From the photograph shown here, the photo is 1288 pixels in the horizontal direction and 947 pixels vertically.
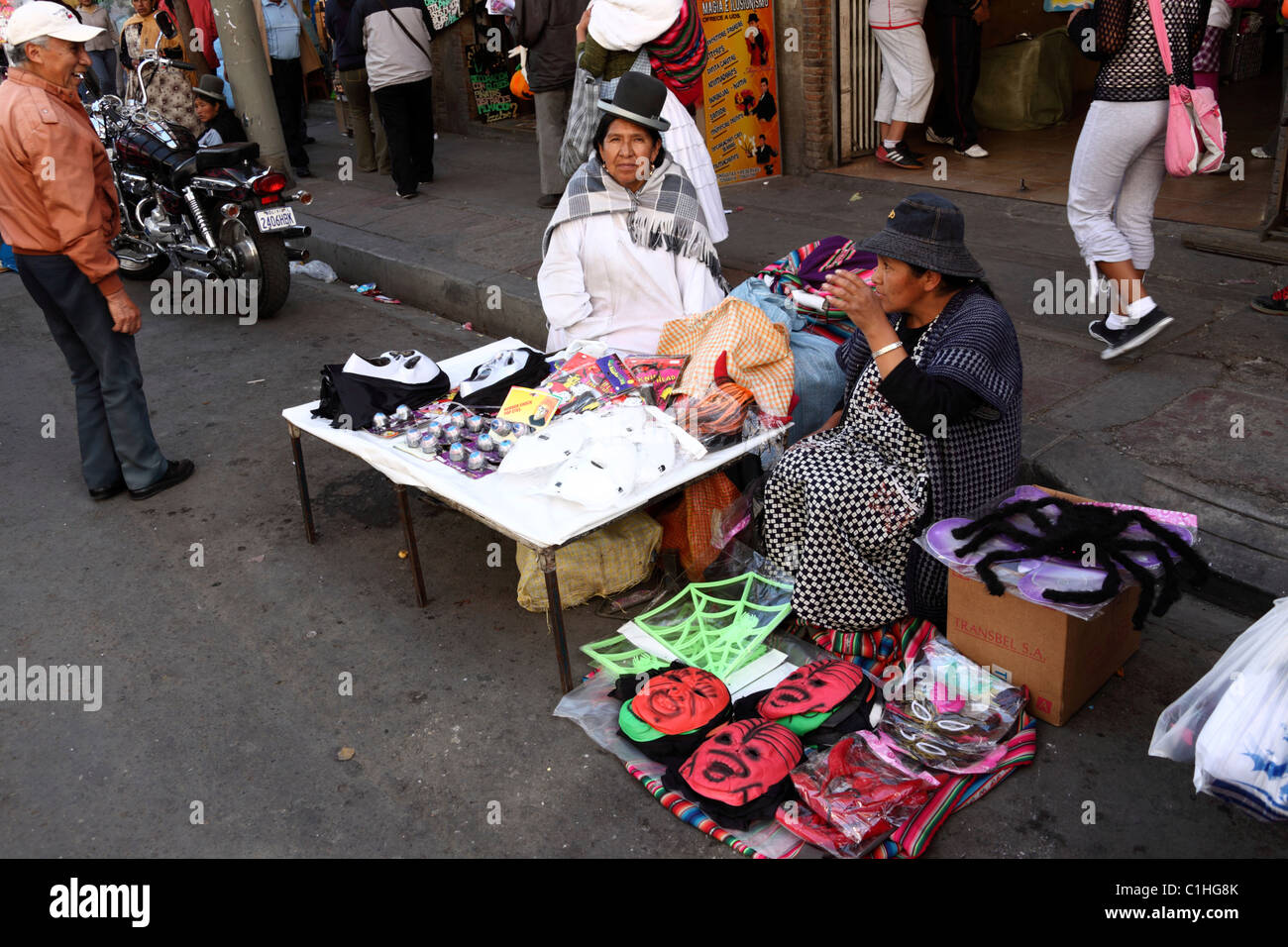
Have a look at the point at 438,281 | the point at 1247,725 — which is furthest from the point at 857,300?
the point at 438,281

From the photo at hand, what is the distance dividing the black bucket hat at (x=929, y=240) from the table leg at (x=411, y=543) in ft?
5.87

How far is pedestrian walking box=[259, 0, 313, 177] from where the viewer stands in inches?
414

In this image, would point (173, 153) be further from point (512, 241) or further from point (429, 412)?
point (429, 412)

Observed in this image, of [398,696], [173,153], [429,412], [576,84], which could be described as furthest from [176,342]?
[398,696]

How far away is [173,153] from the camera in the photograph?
23.7 ft

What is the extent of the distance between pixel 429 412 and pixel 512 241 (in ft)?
12.8

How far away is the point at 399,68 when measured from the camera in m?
8.98

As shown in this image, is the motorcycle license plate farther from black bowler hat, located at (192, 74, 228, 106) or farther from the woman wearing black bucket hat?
the woman wearing black bucket hat

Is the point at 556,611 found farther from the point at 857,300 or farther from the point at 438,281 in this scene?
the point at 438,281

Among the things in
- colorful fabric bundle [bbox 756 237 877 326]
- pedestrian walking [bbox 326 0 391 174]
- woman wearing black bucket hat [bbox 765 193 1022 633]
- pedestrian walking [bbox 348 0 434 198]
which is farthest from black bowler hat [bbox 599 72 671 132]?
pedestrian walking [bbox 326 0 391 174]

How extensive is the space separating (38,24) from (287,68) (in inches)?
275

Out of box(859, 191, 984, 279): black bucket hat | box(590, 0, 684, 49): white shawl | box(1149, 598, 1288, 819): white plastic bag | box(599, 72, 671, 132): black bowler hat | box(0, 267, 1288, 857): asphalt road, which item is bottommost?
box(0, 267, 1288, 857): asphalt road

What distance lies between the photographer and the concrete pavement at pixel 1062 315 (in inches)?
153
